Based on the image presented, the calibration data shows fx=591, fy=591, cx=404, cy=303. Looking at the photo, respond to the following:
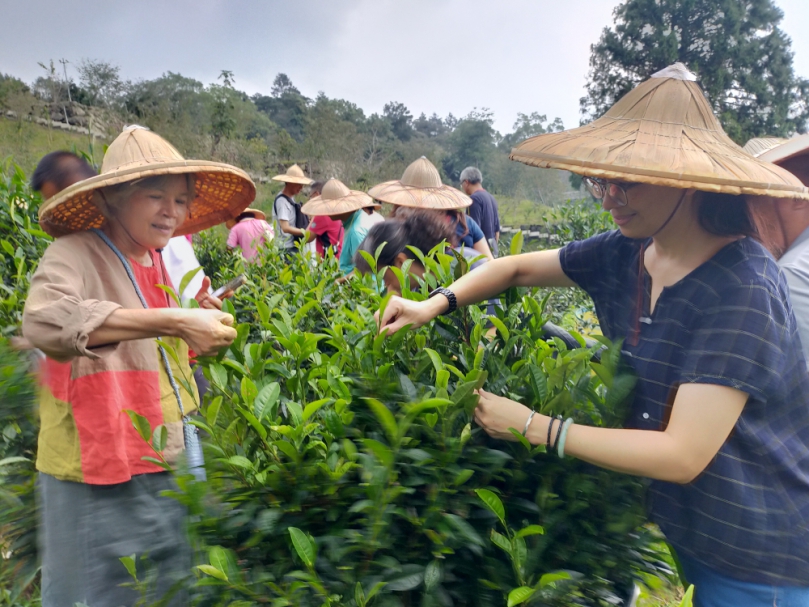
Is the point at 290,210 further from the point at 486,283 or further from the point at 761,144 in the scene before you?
the point at 486,283

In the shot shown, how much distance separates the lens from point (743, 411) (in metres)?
1.20

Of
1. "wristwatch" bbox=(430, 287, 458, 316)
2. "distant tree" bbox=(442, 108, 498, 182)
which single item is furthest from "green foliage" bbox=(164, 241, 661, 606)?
"distant tree" bbox=(442, 108, 498, 182)

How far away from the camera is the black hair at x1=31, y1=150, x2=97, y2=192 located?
245cm

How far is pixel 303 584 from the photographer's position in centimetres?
98

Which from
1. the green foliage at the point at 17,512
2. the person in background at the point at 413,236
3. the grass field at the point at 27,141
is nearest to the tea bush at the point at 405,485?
the green foliage at the point at 17,512

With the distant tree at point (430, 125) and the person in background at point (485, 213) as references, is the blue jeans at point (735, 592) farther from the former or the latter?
the distant tree at point (430, 125)

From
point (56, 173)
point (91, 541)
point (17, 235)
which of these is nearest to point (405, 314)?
point (91, 541)

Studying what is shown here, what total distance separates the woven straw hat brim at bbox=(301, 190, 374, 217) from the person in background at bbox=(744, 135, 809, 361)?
4007 millimetres

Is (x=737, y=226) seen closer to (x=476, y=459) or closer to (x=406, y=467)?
(x=476, y=459)

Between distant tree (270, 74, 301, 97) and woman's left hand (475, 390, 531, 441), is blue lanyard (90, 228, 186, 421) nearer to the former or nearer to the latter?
woman's left hand (475, 390, 531, 441)

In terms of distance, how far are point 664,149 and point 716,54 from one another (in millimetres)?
28208

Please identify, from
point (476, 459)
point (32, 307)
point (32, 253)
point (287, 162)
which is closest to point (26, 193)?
point (32, 253)

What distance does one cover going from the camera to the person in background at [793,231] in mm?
1686

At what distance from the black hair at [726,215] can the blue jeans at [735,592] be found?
29.8 inches
